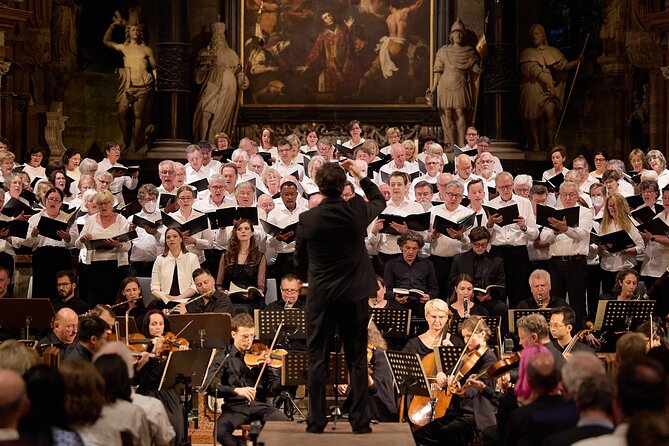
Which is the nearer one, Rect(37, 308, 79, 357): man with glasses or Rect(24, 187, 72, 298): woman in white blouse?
Rect(37, 308, 79, 357): man with glasses

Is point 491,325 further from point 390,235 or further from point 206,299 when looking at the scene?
point 206,299

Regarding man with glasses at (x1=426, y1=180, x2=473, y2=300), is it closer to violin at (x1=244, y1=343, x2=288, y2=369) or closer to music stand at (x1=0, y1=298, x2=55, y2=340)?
violin at (x1=244, y1=343, x2=288, y2=369)

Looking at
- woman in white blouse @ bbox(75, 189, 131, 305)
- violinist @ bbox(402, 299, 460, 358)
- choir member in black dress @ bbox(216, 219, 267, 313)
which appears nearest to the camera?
violinist @ bbox(402, 299, 460, 358)

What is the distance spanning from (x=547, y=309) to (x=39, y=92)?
10.4m

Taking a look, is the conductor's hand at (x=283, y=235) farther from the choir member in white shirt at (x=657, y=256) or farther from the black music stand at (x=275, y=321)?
the choir member in white shirt at (x=657, y=256)

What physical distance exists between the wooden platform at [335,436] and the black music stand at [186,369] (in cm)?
91

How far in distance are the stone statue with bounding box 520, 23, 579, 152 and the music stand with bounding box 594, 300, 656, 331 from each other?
7623 millimetres

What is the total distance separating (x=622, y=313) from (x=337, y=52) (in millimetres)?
9107

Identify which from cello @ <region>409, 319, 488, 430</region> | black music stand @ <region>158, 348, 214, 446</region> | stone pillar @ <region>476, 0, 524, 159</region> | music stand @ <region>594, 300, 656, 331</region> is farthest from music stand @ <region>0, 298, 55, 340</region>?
stone pillar @ <region>476, 0, 524, 159</region>

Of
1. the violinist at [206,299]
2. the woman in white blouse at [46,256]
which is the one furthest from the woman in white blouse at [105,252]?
the violinist at [206,299]

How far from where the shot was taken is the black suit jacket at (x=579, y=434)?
5613 mm

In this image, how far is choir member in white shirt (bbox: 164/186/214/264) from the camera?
11.6m

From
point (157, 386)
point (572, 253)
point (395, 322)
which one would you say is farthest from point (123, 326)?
point (572, 253)

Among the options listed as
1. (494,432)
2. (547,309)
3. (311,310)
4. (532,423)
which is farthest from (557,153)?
(532,423)
